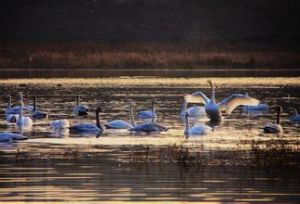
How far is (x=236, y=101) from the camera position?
2645 cm

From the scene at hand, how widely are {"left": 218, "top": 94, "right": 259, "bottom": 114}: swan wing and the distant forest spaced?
31037 mm

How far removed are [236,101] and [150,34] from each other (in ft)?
192

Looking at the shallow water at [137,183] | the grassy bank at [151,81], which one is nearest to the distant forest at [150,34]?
the grassy bank at [151,81]

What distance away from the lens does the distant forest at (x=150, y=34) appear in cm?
6025

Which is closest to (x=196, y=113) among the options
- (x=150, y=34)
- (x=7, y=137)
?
(x=7, y=137)

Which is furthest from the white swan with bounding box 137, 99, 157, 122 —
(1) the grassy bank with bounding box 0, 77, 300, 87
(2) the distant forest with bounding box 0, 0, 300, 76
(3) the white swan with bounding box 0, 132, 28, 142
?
(2) the distant forest with bounding box 0, 0, 300, 76

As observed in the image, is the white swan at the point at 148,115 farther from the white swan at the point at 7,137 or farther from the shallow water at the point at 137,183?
the shallow water at the point at 137,183

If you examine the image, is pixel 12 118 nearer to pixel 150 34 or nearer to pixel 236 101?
pixel 236 101

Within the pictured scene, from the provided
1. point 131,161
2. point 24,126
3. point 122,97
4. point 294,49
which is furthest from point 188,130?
point 294,49

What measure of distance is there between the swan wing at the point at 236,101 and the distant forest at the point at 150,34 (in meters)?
31.0

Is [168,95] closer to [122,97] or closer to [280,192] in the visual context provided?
[122,97]

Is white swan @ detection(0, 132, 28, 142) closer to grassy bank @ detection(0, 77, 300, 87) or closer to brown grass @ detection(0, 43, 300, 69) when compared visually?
grassy bank @ detection(0, 77, 300, 87)

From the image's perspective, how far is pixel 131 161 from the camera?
16.8 metres

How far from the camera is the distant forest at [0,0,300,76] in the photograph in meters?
60.2
